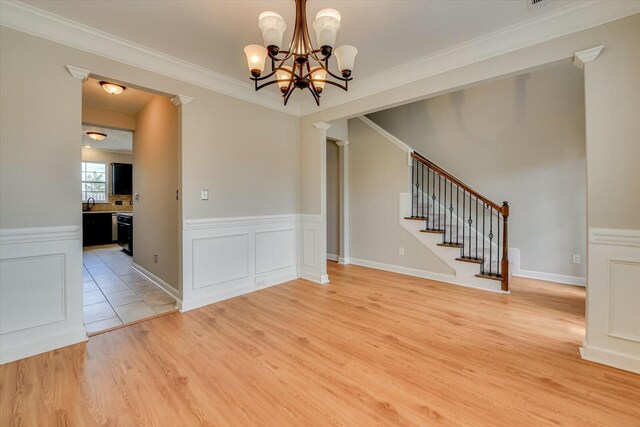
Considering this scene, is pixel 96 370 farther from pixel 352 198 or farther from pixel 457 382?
pixel 352 198

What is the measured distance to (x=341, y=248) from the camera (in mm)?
5371

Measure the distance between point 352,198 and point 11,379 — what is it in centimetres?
458

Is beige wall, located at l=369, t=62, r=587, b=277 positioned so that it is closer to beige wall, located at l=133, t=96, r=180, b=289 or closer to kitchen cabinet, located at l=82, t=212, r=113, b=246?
beige wall, located at l=133, t=96, r=180, b=289

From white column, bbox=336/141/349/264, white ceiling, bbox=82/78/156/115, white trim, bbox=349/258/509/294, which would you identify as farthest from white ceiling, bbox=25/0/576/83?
white trim, bbox=349/258/509/294

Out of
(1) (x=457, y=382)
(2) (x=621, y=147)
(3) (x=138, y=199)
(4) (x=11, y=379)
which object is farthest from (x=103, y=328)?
(2) (x=621, y=147)

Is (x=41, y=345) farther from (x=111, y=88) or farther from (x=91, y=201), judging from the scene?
(x=91, y=201)

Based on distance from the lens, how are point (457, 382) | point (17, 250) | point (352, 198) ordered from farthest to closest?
point (352, 198), point (17, 250), point (457, 382)

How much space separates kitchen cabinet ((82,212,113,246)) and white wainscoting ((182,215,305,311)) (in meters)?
6.22

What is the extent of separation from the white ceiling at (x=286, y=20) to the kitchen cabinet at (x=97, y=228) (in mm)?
6710

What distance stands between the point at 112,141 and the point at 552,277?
9.36 metres

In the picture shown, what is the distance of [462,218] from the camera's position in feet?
15.4

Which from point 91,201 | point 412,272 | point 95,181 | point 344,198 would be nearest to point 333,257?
point 344,198

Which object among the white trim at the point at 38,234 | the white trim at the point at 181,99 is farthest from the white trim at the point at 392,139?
the white trim at the point at 38,234

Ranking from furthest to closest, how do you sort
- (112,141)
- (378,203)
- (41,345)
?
1. (112,141)
2. (378,203)
3. (41,345)
